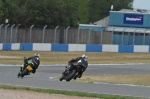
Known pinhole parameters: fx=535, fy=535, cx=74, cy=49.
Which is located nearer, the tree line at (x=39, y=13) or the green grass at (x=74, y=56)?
the green grass at (x=74, y=56)

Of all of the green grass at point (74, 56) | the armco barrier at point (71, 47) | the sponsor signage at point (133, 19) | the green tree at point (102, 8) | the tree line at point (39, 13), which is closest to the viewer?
the green grass at point (74, 56)

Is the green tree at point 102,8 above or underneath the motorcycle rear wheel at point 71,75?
underneath

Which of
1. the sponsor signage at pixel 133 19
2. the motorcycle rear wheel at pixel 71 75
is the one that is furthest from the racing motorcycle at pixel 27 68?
the sponsor signage at pixel 133 19

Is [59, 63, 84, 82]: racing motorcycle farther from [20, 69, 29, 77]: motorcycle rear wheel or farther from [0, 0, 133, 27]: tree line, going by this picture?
[0, 0, 133, 27]: tree line

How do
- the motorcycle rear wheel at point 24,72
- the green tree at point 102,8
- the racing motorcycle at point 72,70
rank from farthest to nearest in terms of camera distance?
the green tree at point 102,8
the motorcycle rear wheel at point 24,72
the racing motorcycle at point 72,70

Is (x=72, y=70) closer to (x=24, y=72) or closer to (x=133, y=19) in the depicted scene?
(x=24, y=72)

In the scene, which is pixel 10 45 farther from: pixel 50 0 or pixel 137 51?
pixel 50 0

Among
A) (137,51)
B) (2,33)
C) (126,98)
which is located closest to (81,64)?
(126,98)

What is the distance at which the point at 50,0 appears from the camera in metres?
60.5

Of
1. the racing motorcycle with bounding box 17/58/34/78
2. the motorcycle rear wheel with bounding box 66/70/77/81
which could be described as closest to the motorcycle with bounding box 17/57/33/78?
the racing motorcycle with bounding box 17/58/34/78

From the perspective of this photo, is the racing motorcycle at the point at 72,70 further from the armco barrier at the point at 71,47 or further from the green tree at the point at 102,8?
the green tree at the point at 102,8

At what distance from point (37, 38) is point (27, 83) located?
3024 centimetres

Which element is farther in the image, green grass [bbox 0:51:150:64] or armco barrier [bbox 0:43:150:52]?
armco barrier [bbox 0:43:150:52]

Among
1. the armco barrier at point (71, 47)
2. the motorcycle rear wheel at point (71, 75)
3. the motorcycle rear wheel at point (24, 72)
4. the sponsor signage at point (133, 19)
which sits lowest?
the armco barrier at point (71, 47)
